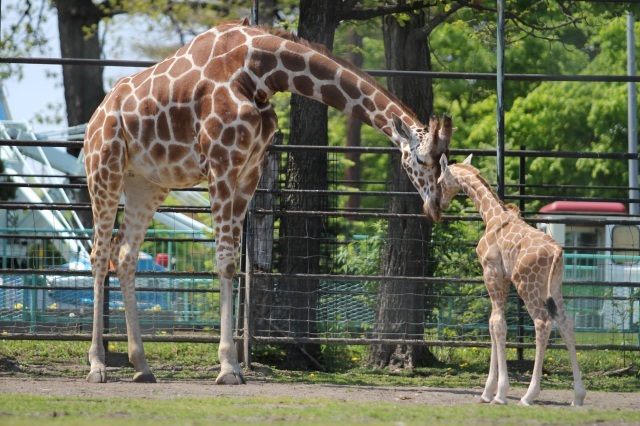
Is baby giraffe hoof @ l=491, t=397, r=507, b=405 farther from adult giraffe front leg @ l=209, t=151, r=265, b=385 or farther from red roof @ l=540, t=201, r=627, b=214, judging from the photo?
red roof @ l=540, t=201, r=627, b=214

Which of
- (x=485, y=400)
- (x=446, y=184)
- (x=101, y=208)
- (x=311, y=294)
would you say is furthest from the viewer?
(x=311, y=294)

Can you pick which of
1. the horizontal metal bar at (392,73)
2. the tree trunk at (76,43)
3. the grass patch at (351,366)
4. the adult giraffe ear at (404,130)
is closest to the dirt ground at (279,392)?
the grass patch at (351,366)

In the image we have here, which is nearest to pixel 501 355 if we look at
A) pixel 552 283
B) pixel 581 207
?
pixel 552 283

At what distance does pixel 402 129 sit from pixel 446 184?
22.3 inches

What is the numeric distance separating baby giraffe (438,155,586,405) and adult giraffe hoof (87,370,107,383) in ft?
10.1

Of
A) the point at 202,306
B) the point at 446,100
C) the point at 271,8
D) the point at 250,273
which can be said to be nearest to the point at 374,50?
the point at 446,100

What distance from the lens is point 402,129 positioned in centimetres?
824

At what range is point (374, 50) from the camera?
2928 centimetres

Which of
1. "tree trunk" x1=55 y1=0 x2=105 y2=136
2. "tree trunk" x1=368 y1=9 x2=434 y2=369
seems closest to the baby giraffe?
"tree trunk" x1=368 y1=9 x2=434 y2=369

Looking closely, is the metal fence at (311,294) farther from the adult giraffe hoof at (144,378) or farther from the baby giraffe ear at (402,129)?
Answer: the baby giraffe ear at (402,129)

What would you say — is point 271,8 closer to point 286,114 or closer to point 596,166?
point 286,114

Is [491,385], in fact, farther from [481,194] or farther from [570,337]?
[481,194]

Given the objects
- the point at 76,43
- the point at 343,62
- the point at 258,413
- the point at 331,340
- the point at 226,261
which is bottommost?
the point at 258,413

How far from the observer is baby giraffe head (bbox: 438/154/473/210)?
26.3 ft
